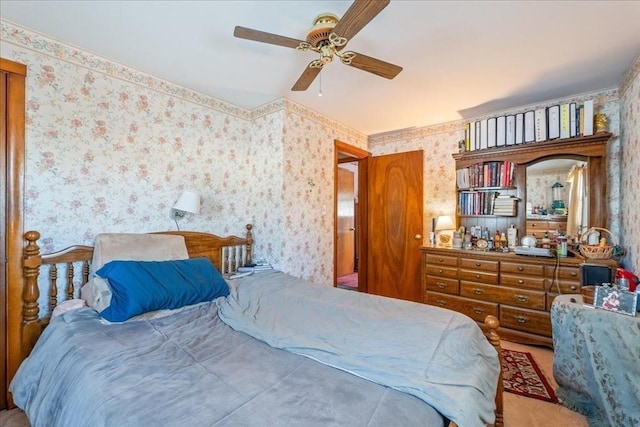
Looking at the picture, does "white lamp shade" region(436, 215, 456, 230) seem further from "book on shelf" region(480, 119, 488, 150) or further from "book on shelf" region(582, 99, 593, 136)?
"book on shelf" region(582, 99, 593, 136)

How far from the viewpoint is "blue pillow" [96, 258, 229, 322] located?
5.26 ft

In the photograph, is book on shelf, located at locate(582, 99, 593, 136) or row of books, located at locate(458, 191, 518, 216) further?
row of books, located at locate(458, 191, 518, 216)

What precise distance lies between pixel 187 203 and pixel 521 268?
307cm

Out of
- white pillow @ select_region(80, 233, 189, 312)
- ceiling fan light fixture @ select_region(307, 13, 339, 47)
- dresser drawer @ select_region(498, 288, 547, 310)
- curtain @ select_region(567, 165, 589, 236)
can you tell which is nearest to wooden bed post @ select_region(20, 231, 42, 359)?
white pillow @ select_region(80, 233, 189, 312)

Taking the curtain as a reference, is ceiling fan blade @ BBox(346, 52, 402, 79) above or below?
above

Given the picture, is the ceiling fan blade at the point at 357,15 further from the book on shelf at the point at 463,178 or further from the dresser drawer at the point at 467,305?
the dresser drawer at the point at 467,305

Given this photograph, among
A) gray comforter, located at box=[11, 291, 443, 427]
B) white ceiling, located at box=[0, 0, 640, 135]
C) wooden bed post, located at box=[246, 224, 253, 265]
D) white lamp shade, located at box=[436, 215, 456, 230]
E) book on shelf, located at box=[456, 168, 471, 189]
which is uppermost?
white ceiling, located at box=[0, 0, 640, 135]

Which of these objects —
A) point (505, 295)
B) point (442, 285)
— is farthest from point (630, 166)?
point (442, 285)

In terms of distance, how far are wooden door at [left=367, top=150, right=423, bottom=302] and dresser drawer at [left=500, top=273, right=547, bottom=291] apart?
103cm

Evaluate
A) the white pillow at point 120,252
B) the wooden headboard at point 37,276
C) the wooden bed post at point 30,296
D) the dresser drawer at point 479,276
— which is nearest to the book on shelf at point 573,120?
the dresser drawer at point 479,276

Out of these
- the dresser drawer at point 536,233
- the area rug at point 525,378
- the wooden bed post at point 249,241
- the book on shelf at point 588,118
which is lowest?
the area rug at point 525,378

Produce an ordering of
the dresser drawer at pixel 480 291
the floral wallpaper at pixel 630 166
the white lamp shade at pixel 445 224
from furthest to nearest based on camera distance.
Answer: the white lamp shade at pixel 445 224 → the dresser drawer at pixel 480 291 → the floral wallpaper at pixel 630 166

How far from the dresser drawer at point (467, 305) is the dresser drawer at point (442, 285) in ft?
0.18

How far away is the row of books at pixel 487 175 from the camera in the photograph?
3018 mm
